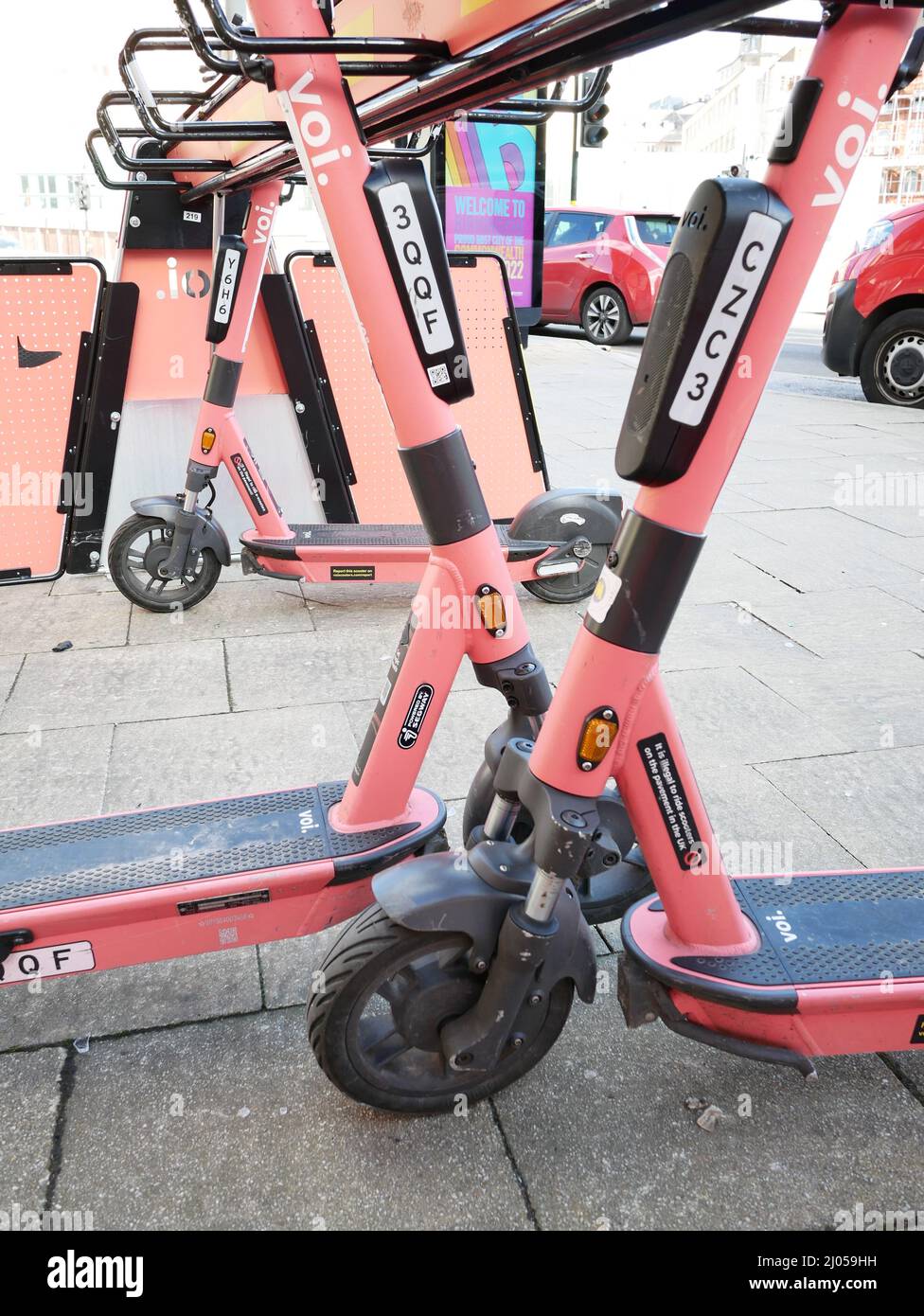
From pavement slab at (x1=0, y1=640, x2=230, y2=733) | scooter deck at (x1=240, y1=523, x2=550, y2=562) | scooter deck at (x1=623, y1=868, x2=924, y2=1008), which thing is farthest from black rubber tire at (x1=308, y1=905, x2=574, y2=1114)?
scooter deck at (x1=240, y1=523, x2=550, y2=562)

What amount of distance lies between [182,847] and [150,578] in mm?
2663

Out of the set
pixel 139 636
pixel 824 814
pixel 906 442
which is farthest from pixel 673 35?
pixel 906 442

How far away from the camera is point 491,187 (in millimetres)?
8562

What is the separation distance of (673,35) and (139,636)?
342cm

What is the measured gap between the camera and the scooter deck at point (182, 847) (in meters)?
2.17

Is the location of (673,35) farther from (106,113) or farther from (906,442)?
(906,442)

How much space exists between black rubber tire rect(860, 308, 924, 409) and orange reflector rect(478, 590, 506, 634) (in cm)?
805

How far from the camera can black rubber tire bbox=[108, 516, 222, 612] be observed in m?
4.54

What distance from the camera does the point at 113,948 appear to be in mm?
2139

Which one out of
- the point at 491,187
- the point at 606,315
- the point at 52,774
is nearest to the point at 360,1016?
the point at 52,774

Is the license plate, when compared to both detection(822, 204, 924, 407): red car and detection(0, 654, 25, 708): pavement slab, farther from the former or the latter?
detection(822, 204, 924, 407): red car

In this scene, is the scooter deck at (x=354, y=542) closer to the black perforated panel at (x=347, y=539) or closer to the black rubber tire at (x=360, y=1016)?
the black perforated panel at (x=347, y=539)

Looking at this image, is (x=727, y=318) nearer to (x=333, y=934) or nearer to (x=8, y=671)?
(x=333, y=934)

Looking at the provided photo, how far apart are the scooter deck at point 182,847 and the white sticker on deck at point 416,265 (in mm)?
1101
